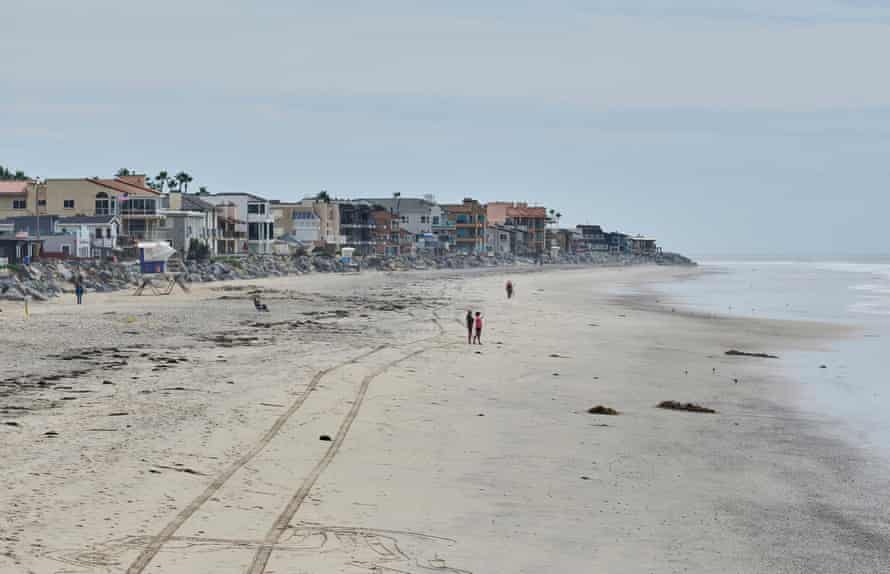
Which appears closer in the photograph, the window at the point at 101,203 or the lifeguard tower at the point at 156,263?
the lifeguard tower at the point at 156,263

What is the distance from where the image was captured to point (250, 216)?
13512 centimetres

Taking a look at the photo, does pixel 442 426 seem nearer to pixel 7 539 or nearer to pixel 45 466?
pixel 45 466

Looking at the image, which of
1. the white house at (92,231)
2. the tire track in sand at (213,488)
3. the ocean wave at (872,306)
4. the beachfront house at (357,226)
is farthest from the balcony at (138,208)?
the tire track in sand at (213,488)

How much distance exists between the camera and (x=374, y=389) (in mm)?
22547

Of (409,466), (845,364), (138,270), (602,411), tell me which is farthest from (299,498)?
(138,270)

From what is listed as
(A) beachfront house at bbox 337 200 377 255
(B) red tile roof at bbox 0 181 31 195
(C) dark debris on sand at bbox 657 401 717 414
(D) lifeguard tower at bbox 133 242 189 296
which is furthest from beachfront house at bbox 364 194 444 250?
(C) dark debris on sand at bbox 657 401 717 414

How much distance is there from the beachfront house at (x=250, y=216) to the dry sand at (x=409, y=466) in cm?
10316

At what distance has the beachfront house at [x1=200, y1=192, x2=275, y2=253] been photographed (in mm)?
133125

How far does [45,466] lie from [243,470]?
110 inches

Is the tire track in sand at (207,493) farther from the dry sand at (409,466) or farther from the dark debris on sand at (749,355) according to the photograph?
the dark debris on sand at (749,355)

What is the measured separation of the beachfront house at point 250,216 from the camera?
133125 mm

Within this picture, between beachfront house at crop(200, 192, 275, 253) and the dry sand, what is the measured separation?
10316cm

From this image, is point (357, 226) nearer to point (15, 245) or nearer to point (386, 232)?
point (386, 232)

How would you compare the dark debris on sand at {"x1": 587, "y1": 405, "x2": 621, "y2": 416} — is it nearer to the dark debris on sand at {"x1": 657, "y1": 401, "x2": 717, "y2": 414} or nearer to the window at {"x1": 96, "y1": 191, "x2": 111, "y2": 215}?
the dark debris on sand at {"x1": 657, "y1": 401, "x2": 717, "y2": 414}
